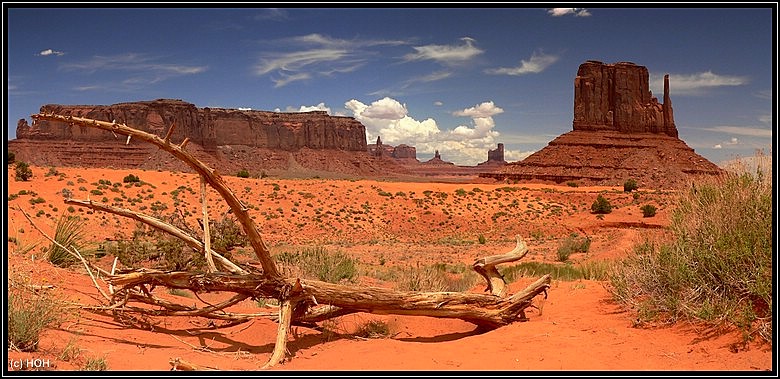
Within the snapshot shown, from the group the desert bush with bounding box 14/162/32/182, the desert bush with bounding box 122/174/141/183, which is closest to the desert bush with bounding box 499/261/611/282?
the desert bush with bounding box 14/162/32/182

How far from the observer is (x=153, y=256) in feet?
49.4

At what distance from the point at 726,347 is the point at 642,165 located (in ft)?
257

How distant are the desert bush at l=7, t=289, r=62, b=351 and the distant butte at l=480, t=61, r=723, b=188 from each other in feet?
239

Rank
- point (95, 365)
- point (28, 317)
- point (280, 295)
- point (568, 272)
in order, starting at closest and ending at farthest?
point (95, 365)
point (28, 317)
point (280, 295)
point (568, 272)

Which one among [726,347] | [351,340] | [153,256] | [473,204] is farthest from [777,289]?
[473,204]

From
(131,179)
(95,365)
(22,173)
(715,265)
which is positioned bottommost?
(95,365)

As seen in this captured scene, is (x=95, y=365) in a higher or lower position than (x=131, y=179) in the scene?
lower

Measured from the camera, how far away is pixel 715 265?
254 inches

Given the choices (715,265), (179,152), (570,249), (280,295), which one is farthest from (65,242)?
(570,249)

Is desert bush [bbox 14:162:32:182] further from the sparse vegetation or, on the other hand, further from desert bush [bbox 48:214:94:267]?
the sparse vegetation

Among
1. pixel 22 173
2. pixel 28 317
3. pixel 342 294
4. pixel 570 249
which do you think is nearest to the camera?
pixel 28 317

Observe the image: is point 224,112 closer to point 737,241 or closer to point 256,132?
point 256,132

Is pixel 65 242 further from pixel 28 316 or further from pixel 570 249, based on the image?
pixel 570 249

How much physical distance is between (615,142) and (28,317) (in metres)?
88.5
